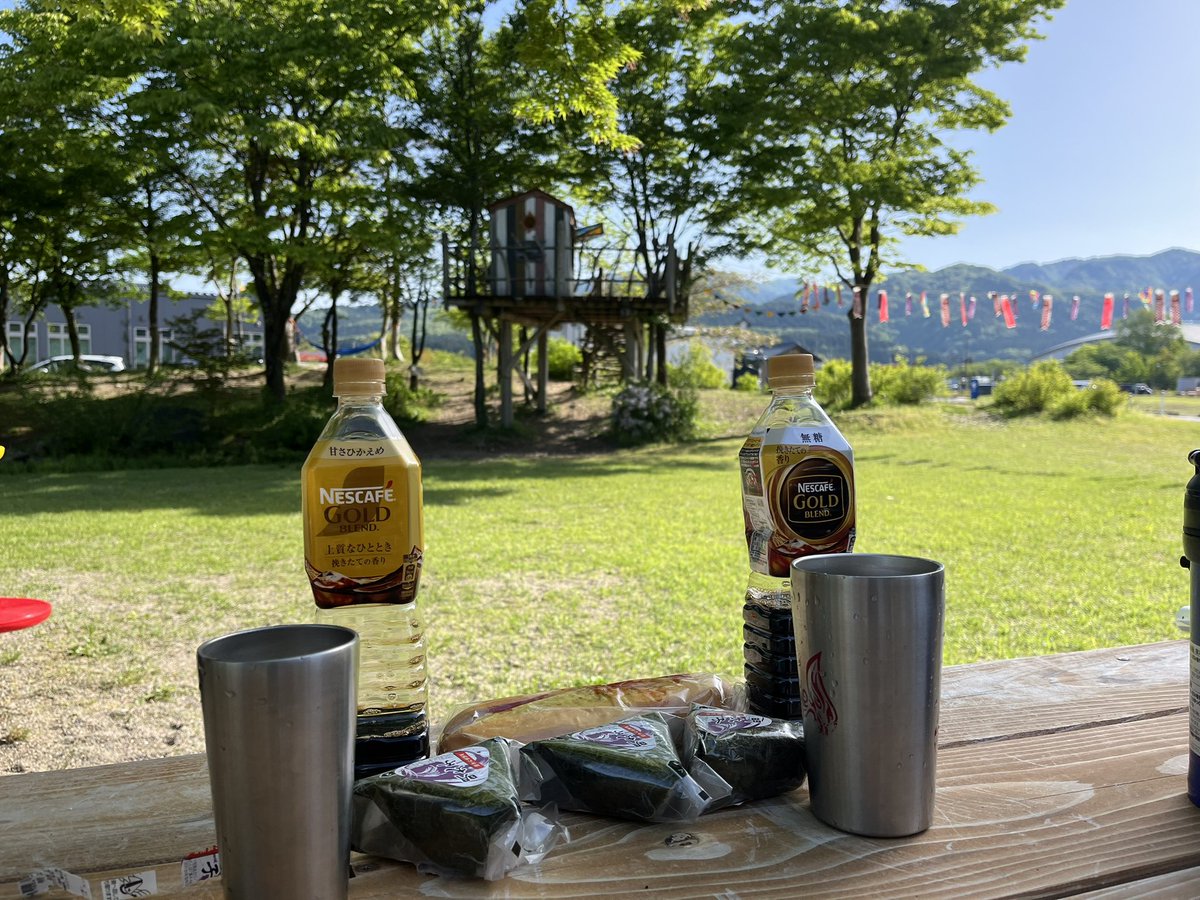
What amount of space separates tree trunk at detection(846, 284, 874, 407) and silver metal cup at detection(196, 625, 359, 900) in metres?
21.1

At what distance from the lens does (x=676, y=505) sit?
30.4 feet

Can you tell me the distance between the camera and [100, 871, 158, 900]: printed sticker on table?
0.77m

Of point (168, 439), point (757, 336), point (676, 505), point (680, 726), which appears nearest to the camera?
point (680, 726)

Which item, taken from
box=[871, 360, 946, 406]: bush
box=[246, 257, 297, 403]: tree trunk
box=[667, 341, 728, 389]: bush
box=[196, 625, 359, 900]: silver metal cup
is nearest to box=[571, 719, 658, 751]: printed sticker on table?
box=[196, 625, 359, 900]: silver metal cup

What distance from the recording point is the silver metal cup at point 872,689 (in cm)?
80

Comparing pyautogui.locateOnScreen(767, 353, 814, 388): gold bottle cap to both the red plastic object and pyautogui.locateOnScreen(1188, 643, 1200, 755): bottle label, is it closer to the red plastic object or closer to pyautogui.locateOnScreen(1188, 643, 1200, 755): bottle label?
pyautogui.locateOnScreen(1188, 643, 1200, 755): bottle label

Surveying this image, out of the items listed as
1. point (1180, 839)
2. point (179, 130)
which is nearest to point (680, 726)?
point (1180, 839)

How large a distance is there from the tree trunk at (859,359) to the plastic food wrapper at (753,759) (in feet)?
68.1

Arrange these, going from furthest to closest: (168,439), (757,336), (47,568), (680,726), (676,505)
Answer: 1. (757,336)
2. (168,439)
3. (676,505)
4. (47,568)
5. (680,726)

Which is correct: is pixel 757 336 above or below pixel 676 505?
above

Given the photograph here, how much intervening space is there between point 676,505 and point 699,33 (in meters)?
12.3

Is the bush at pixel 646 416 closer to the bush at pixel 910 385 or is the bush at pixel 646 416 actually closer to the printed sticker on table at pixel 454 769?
the bush at pixel 910 385

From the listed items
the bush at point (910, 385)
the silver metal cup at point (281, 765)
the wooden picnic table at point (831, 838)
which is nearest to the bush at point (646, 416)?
the bush at point (910, 385)

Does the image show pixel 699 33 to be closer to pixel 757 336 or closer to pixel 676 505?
pixel 676 505
